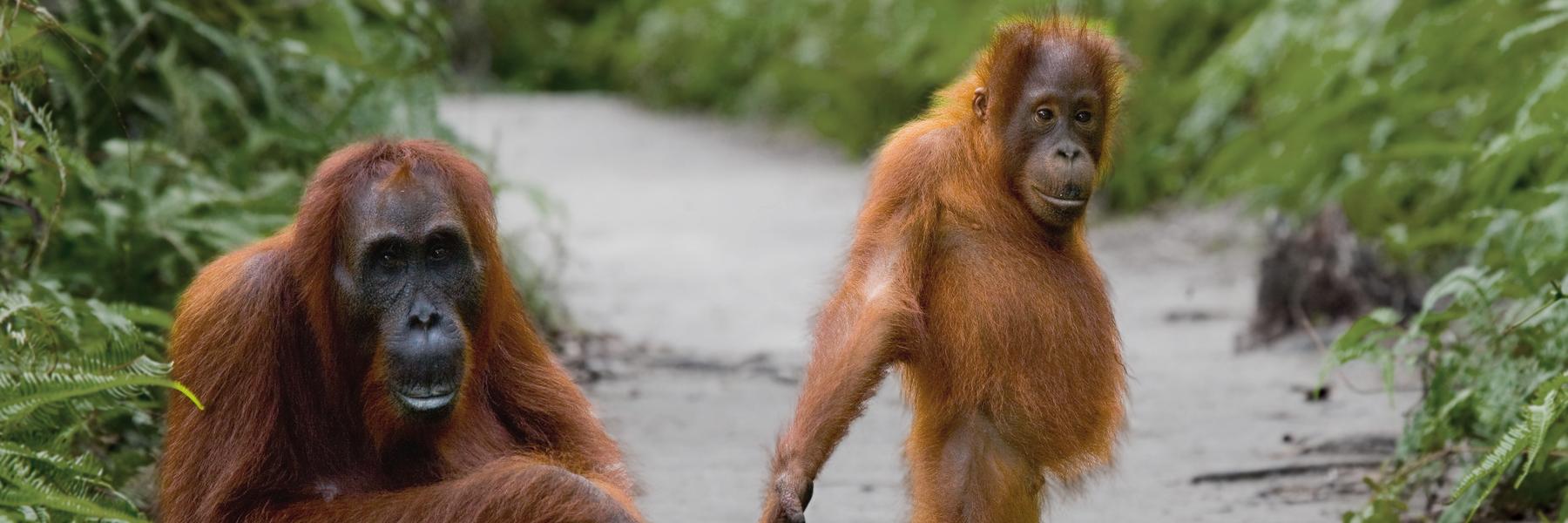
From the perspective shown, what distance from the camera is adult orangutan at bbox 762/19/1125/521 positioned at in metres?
3.68

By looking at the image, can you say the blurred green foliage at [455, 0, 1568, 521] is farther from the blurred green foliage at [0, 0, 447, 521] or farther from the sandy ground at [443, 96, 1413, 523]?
the blurred green foliage at [0, 0, 447, 521]

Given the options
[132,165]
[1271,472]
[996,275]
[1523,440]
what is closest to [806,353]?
[1271,472]

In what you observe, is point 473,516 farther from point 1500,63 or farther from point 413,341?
point 1500,63

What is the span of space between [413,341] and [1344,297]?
5.02 metres

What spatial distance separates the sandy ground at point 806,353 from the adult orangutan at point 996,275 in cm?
33

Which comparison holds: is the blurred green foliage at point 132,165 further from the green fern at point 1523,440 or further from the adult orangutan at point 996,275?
the green fern at point 1523,440

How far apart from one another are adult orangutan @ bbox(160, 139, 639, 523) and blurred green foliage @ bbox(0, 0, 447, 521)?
16 cm

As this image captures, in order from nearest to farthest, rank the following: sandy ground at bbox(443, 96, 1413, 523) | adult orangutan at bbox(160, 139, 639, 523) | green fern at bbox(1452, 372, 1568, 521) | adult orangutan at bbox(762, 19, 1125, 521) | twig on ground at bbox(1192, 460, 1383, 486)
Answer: adult orangutan at bbox(160, 139, 639, 523) → green fern at bbox(1452, 372, 1568, 521) → adult orangutan at bbox(762, 19, 1125, 521) → sandy ground at bbox(443, 96, 1413, 523) → twig on ground at bbox(1192, 460, 1383, 486)

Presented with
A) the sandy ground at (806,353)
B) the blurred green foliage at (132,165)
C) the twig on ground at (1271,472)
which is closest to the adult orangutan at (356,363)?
the blurred green foliage at (132,165)

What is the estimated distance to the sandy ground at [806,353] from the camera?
503 centimetres

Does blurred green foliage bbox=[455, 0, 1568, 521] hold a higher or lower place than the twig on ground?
higher

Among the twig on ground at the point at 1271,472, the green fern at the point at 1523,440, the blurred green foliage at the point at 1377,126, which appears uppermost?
the blurred green foliage at the point at 1377,126

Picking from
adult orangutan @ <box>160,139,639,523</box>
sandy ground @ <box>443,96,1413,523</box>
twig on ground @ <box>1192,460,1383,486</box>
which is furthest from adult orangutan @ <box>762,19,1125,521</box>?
twig on ground @ <box>1192,460,1383,486</box>

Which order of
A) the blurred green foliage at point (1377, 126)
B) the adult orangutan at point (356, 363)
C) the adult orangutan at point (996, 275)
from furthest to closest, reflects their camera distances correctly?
the blurred green foliage at point (1377, 126) < the adult orangutan at point (996, 275) < the adult orangutan at point (356, 363)
